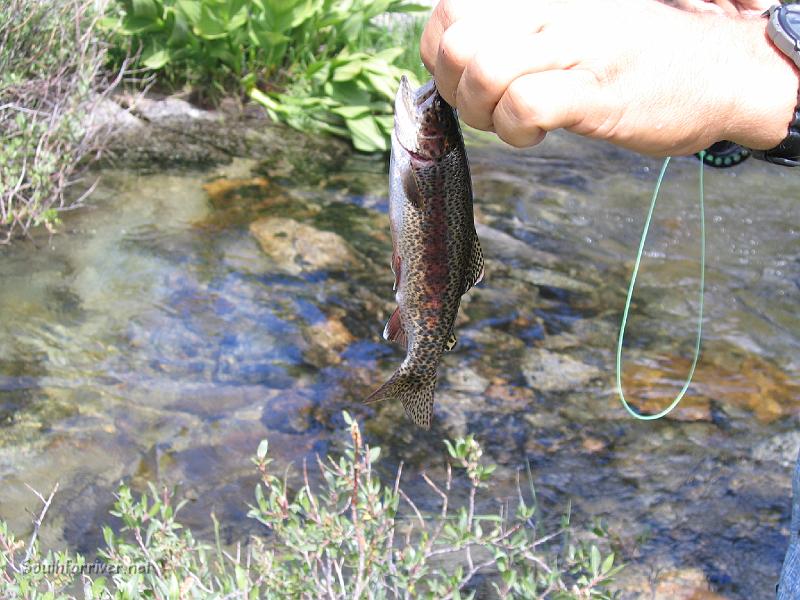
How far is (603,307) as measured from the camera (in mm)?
6234

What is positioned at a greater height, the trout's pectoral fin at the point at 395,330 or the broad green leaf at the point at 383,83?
the trout's pectoral fin at the point at 395,330

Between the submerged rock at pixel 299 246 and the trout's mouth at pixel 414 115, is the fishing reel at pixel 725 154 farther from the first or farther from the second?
the submerged rock at pixel 299 246

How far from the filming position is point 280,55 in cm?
873

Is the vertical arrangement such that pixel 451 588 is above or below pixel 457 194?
below

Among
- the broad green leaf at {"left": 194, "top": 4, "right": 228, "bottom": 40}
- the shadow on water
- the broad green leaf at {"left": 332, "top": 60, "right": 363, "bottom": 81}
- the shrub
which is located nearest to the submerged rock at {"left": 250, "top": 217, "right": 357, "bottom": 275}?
the shadow on water

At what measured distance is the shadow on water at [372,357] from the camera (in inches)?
170

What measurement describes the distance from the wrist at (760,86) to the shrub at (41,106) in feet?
16.7

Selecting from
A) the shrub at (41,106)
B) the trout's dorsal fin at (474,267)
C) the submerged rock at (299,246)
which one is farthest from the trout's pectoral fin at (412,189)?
the shrub at (41,106)

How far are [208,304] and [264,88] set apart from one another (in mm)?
3960

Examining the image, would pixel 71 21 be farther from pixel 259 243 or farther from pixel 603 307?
pixel 603 307

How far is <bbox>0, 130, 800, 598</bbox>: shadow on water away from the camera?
432cm

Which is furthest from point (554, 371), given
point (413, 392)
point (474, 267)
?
point (474, 267)

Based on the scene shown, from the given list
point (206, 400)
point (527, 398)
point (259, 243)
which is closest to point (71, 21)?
point (259, 243)

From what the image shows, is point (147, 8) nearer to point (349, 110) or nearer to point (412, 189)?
point (349, 110)
